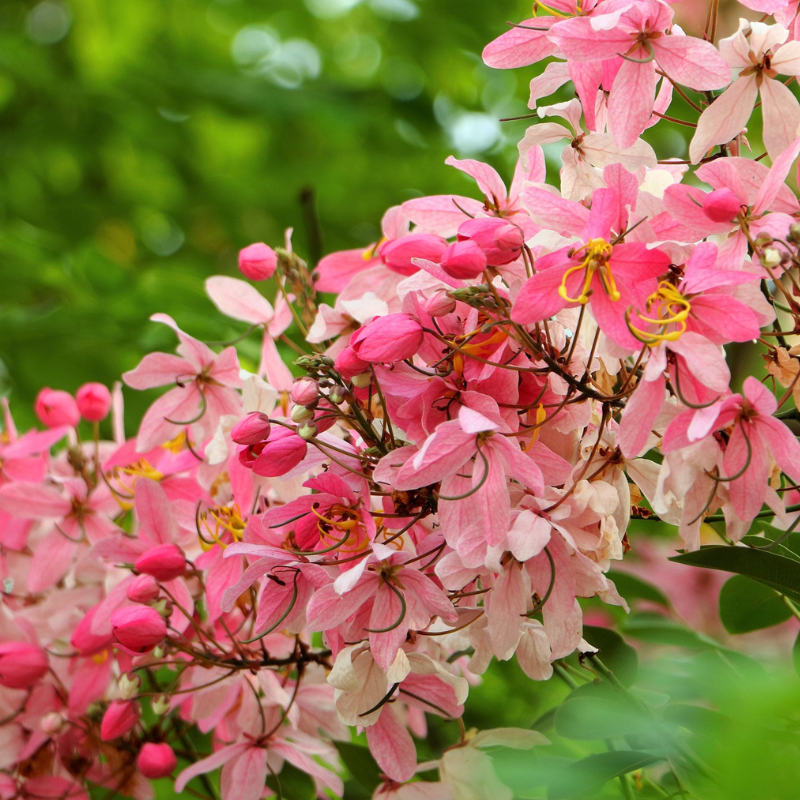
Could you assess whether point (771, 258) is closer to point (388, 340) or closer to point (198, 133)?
point (388, 340)

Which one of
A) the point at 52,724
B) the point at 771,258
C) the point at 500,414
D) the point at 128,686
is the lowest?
the point at 52,724

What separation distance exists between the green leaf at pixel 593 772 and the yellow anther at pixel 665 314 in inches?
9.3

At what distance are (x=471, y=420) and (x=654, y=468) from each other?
135 mm

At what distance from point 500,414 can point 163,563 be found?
10.7 inches

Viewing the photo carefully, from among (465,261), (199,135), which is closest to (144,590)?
(465,261)

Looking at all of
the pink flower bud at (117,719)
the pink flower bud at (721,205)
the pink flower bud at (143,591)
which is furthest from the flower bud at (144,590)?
the pink flower bud at (721,205)

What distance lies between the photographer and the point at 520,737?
622mm

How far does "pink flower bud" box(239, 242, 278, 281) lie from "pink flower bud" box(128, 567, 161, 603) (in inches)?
9.2

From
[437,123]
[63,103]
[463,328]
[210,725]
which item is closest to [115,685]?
[210,725]

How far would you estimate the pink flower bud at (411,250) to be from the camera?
0.53m

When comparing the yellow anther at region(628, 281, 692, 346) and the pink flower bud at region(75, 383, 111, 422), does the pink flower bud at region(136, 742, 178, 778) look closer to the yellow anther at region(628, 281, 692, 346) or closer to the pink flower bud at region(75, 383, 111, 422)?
the pink flower bud at region(75, 383, 111, 422)

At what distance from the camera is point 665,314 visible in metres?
0.47

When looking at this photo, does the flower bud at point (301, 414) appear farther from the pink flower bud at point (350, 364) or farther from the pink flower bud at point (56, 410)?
the pink flower bud at point (56, 410)

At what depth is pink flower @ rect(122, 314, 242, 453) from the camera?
0.64 m
